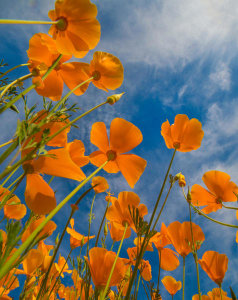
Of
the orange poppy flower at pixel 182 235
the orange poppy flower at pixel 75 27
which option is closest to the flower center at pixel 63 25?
the orange poppy flower at pixel 75 27

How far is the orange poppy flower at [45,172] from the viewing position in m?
0.63

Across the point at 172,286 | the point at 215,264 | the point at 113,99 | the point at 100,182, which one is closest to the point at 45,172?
the point at 113,99

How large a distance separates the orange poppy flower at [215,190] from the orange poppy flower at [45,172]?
1.21 m

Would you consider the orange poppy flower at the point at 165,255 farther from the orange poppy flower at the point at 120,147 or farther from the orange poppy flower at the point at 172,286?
the orange poppy flower at the point at 120,147

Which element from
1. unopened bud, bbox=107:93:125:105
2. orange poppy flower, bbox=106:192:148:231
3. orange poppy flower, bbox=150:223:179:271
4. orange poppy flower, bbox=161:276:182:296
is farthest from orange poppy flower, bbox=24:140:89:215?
orange poppy flower, bbox=161:276:182:296

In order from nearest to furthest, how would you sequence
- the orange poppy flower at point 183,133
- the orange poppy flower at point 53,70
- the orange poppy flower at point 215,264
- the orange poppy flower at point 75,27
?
1. the orange poppy flower at point 75,27
2. the orange poppy flower at point 53,70
3. the orange poppy flower at point 215,264
4. the orange poppy flower at point 183,133

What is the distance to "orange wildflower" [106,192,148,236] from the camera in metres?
1.33

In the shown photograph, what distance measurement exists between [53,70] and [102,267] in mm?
959

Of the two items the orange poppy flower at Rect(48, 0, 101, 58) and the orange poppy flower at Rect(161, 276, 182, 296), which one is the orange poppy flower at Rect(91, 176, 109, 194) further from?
the orange poppy flower at Rect(161, 276, 182, 296)

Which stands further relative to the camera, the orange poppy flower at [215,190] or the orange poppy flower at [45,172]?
the orange poppy flower at [215,190]

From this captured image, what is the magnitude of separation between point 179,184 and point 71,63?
1275 millimetres

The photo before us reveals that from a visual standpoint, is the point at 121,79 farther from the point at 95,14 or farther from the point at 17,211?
the point at 17,211

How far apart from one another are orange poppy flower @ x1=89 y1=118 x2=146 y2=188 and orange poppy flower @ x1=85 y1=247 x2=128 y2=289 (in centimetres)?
35

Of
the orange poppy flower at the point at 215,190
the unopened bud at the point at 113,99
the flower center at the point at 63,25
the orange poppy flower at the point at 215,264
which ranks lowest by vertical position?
the orange poppy flower at the point at 215,264
